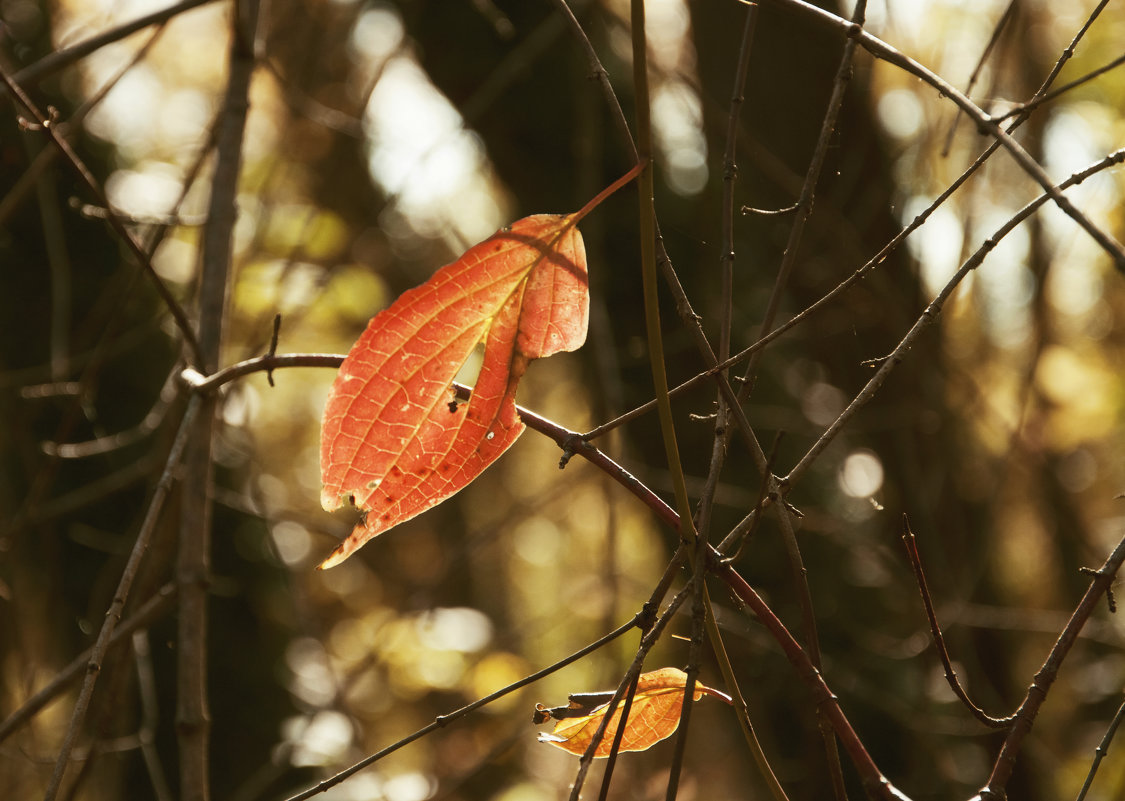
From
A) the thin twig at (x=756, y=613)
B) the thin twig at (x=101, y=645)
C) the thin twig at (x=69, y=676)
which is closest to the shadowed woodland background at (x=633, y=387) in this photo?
the thin twig at (x=69, y=676)

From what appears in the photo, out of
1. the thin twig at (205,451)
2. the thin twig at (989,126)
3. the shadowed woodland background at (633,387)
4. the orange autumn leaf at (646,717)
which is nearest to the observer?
the thin twig at (989,126)

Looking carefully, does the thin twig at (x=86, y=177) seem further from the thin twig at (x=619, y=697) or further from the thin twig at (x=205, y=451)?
the thin twig at (x=619, y=697)

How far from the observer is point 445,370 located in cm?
55

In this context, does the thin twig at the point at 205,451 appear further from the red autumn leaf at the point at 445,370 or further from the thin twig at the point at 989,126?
the thin twig at the point at 989,126

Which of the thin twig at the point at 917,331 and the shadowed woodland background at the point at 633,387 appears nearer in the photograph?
the thin twig at the point at 917,331

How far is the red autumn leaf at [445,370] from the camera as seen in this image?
539mm

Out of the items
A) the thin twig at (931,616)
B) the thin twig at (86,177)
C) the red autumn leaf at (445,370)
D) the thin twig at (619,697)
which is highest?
the thin twig at (86,177)

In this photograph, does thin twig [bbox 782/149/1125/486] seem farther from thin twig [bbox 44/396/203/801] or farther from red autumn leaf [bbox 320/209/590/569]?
thin twig [bbox 44/396/203/801]

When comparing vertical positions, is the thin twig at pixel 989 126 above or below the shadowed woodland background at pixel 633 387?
below

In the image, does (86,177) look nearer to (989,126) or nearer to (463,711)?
(463,711)

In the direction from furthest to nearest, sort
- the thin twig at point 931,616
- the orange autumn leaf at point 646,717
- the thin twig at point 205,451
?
the thin twig at point 205,451 → the orange autumn leaf at point 646,717 → the thin twig at point 931,616

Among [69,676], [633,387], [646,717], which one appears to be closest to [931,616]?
[646,717]

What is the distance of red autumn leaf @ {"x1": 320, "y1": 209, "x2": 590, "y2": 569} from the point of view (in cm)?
54

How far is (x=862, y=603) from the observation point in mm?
2014
